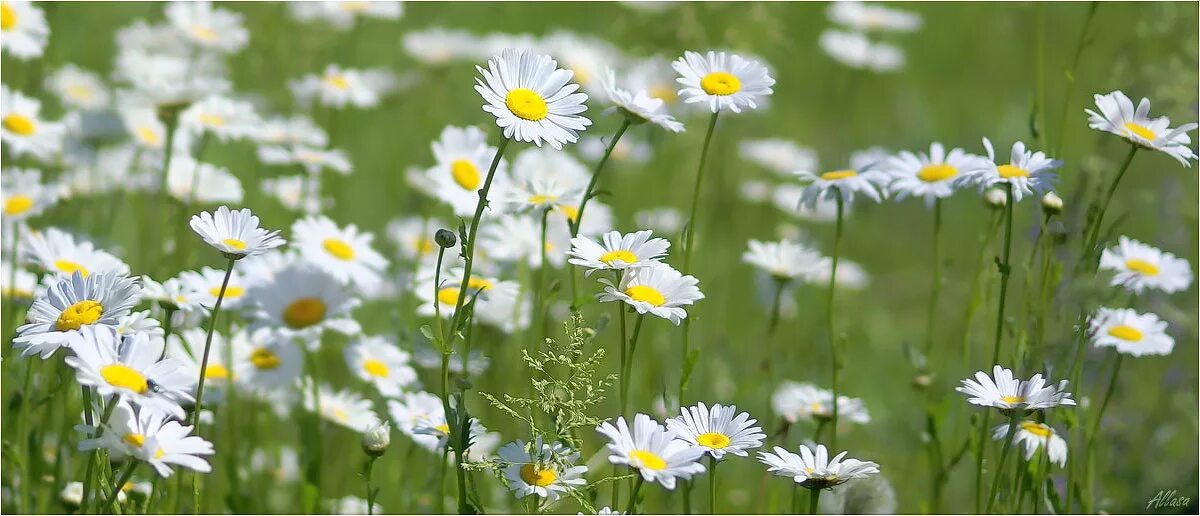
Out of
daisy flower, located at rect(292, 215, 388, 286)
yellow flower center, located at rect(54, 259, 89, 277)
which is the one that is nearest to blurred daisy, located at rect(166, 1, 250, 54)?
daisy flower, located at rect(292, 215, 388, 286)

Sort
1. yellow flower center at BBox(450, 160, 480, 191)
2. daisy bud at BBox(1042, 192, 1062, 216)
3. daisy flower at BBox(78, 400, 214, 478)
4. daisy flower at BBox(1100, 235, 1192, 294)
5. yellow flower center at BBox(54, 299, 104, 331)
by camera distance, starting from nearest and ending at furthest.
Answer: daisy flower at BBox(78, 400, 214, 478)
yellow flower center at BBox(54, 299, 104, 331)
daisy bud at BBox(1042, 192, 1062, 216)
daisy flower at BBox(1100, 235, 1192, 294)
yellow flower center at BBox(450, 160, 480, 191)

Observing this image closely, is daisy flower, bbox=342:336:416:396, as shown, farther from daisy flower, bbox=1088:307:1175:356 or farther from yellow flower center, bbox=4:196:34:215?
daisy flower, bbox=1088:307:1175:356

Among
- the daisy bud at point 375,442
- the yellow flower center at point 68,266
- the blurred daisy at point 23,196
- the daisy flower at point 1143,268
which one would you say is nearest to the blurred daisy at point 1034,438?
the daisy flower at point 1143,268

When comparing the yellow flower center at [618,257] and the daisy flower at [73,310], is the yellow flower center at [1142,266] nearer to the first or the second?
the yellow flower center at [618,257]

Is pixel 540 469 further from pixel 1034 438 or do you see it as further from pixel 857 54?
pixel 857 54

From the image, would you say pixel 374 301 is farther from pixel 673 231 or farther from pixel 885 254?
pixel 885 254

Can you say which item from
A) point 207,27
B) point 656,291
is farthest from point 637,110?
point 207,27

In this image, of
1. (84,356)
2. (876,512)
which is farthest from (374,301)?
(84,356)
